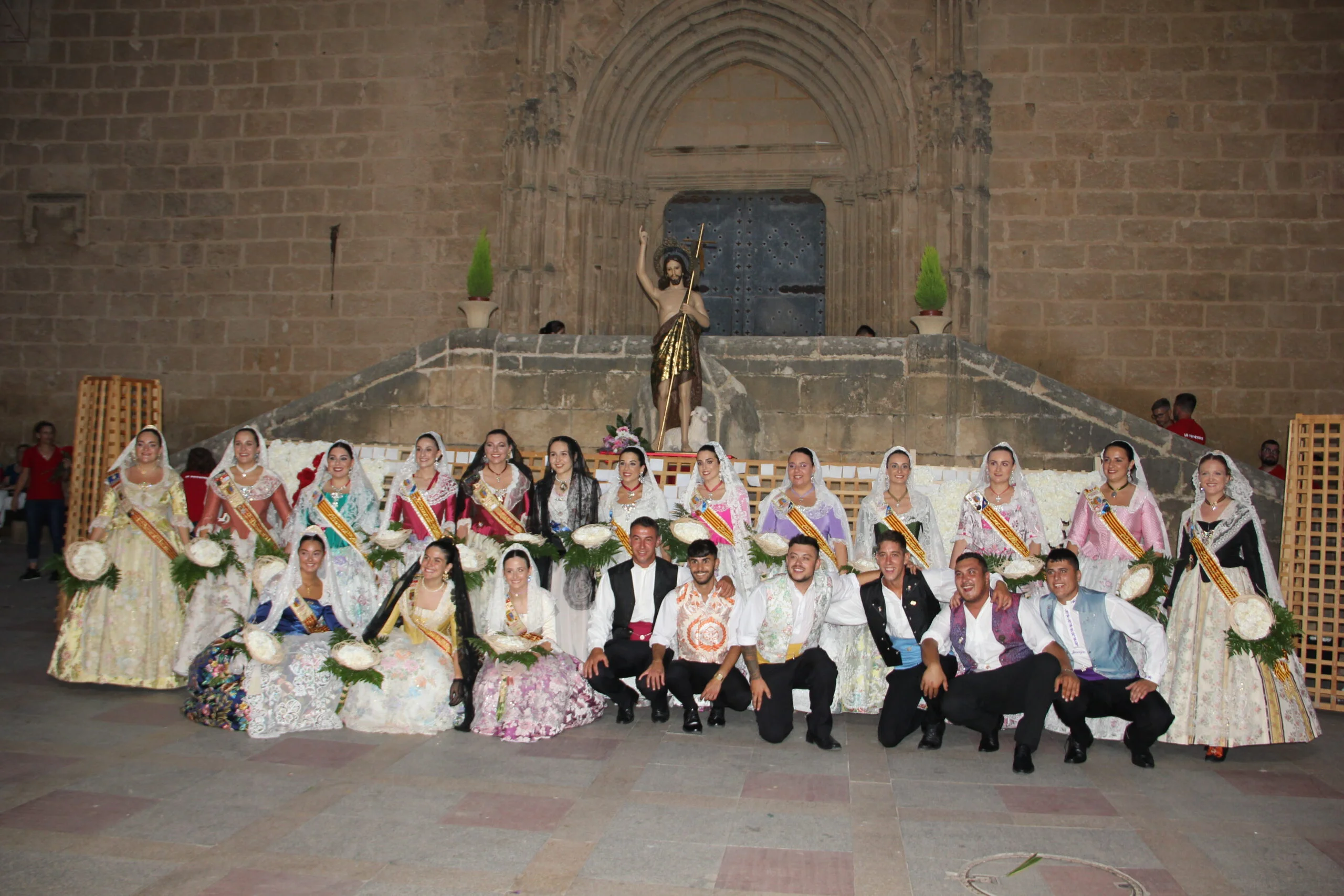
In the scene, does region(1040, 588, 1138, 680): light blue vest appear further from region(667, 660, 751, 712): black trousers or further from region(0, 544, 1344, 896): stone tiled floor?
region(667, 660, 751, 712): black trousers

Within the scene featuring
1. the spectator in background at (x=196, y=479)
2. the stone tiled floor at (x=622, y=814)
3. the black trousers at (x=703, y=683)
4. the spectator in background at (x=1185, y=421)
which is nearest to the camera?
the stone tiled floor at (x=622, y=814)

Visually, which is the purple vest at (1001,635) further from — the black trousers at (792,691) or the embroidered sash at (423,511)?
the embroidered sash at (423,511)

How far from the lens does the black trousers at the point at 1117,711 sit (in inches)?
217

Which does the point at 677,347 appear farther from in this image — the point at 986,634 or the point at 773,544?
the point at 986,634

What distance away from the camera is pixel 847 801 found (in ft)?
15.9

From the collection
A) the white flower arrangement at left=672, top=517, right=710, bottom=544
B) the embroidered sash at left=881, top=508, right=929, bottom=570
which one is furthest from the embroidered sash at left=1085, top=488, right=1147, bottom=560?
the white flower arrangement at left=672, top=517, right=710, bottom=544

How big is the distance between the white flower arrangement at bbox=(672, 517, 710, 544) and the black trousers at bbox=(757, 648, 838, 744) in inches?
37.2

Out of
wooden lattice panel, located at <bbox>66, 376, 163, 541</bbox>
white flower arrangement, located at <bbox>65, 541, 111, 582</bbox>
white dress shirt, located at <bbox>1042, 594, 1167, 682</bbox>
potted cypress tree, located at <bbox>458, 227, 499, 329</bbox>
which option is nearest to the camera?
white dress shirt, located at <bbox>1042, 594, 1167, 682</bbox>

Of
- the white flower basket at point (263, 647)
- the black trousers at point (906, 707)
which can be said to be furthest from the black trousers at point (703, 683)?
the white flower basket at point (263, 647)

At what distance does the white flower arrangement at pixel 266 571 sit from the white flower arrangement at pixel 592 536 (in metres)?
1.77

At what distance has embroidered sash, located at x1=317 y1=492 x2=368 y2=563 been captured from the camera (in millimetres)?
6977

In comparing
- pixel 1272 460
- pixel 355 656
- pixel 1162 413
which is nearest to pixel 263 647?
pixel 355 656

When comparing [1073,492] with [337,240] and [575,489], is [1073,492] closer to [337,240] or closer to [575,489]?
[575,489]

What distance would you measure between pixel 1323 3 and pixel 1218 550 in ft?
29.6
